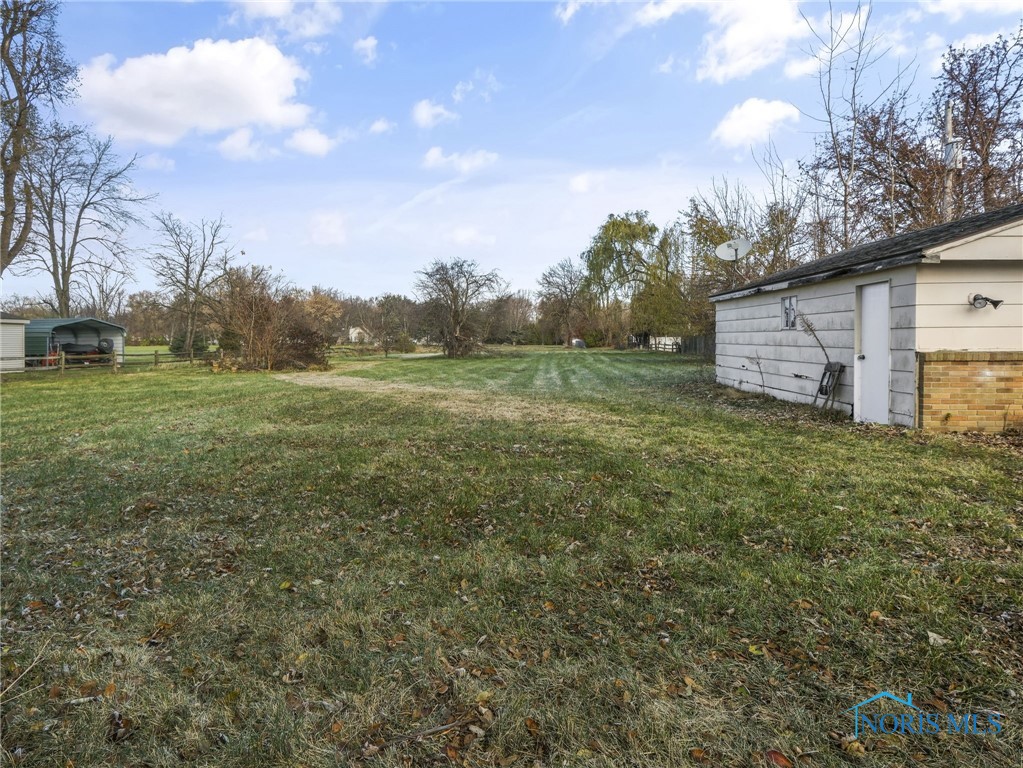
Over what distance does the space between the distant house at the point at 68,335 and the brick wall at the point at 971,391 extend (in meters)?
30.9

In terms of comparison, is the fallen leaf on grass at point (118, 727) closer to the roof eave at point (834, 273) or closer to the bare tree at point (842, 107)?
the roof eave at point (834, 273)

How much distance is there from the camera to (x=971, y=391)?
24.1ft

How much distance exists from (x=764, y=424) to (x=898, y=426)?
1844 mm

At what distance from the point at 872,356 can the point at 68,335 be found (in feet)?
128

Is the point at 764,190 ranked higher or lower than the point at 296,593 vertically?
higher

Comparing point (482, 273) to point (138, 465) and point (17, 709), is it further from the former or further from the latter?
point (17, 709)

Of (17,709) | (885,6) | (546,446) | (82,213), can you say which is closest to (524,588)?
(17,709)

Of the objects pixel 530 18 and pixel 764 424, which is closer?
pixel 764 424

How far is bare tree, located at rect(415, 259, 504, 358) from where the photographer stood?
3238 centimetres

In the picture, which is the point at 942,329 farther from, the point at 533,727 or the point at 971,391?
the point at 533,727

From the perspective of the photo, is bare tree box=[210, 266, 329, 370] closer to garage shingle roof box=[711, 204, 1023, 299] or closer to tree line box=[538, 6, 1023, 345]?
tree line box=[538, 6, 1023, 345]

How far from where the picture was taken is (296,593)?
11.2ft

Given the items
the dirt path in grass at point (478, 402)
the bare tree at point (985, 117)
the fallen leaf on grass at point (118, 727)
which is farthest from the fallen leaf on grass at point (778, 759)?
the bare tree at point (985, 117)

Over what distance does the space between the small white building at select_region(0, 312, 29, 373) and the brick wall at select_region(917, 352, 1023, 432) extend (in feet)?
108
